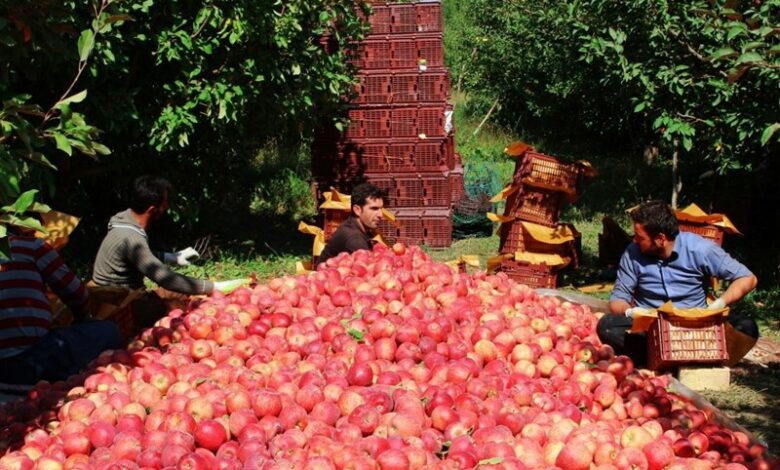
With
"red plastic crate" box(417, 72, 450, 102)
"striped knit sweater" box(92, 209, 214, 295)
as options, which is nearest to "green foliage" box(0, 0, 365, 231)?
"red plastic crate" box(417, 72, 450, 102)

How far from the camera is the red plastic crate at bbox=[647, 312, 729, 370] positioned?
5840 millimetres

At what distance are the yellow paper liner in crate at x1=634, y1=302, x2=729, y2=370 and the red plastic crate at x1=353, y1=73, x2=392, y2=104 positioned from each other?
644 cm

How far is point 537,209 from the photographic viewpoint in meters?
9.07

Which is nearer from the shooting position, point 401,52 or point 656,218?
point 656,218

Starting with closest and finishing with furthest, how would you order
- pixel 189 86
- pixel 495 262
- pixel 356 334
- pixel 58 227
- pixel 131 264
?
pixel 356 334, pixel 58 227, pixel 131 264, pixel 495 262, pixel 189 86

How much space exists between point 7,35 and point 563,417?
2.75 m

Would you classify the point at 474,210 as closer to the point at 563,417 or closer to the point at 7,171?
the point at 563,417

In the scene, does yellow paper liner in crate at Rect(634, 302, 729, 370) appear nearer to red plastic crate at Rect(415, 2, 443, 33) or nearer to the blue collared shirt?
the blue collared shirt

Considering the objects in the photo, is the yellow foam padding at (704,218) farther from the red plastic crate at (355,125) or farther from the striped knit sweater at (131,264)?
the red plastic crate at (355,125)

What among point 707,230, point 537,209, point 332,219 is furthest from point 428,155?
point 707,230

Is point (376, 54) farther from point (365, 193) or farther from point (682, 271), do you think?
point (682, 271)

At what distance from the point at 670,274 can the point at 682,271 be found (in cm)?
8

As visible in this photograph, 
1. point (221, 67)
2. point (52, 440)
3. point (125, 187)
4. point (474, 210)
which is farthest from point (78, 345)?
point (474, 210)

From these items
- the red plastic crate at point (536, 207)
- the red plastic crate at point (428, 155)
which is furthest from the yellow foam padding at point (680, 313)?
the red plastic crate at point (428, 155)
